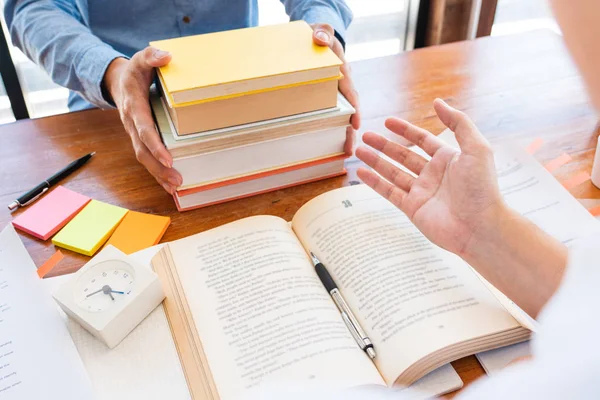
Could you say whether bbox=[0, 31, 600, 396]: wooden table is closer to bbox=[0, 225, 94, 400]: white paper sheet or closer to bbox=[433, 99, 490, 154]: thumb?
bbox=[0, 225, 94, 400]: white paper sheet

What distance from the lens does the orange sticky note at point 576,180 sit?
0.91 m

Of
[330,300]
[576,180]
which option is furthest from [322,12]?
[330,300]

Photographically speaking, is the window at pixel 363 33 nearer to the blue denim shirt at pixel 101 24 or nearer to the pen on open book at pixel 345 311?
the blue denim shirt at pixel 101 24

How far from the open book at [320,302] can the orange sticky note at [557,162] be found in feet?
1.09

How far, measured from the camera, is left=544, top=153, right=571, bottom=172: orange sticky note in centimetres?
95

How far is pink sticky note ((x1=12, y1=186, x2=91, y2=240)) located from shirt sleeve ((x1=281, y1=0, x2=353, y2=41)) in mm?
657

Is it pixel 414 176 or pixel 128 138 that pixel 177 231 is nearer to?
pixel 128 138

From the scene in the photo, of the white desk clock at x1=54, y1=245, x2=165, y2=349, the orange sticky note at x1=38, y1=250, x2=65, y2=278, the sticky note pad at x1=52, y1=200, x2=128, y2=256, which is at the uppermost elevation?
the white desk clock at x1=54, y1=245, x2=165, y2=349

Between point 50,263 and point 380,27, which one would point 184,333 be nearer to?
point 50,263

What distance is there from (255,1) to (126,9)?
35 cm

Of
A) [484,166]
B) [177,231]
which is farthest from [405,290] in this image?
[177,231]

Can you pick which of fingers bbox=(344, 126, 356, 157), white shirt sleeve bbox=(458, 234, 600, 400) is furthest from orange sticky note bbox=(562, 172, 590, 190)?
white shirt sleeve bbox=(458, 234, 600, 400)

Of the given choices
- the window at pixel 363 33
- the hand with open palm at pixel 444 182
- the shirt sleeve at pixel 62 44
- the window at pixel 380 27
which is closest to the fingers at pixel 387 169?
the hand with open palm at pixel 444 182

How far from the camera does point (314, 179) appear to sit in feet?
3.13
